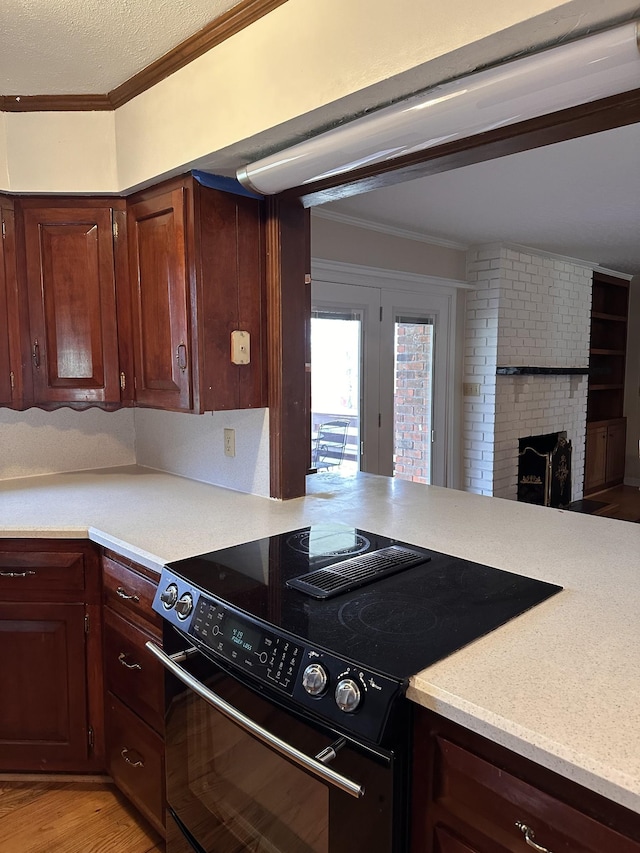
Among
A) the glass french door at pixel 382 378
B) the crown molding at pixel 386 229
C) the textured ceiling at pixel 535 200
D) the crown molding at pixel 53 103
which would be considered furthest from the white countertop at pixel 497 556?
the crown molding at pixel 386 229

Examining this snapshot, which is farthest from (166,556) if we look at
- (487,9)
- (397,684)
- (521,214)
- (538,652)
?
(521,214)

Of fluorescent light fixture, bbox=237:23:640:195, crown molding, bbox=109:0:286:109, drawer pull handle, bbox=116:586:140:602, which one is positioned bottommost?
drawer pull handle, bbox=116:586:140:602

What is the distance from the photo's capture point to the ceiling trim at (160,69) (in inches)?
62.1

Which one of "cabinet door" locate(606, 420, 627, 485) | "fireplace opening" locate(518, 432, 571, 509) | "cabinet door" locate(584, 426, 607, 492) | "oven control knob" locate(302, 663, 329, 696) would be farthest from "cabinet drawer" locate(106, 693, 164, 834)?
"cabinet door" locate(606, 420, 627, 485)

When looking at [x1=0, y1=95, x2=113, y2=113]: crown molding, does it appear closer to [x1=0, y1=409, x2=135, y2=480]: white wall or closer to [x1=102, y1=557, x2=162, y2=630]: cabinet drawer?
[x1=0, y1=409, x2=135, y2=480]: white wall

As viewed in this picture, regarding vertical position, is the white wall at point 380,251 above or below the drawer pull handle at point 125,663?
above

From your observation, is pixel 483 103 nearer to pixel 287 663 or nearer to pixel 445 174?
pixel 287 663

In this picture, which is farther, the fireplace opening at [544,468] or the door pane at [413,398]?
the fireplace opening at [544,468]

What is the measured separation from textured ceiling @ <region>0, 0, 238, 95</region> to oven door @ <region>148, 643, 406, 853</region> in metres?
1.67

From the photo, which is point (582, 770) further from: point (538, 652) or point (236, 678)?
point (236, 678)

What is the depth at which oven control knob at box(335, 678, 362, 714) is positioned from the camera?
3.30 feet

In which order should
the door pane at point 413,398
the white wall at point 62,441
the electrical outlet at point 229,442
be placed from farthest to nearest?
the door pane at point 413,398 → the white wall at point 62,441 → the electrical outlet at point 229,442

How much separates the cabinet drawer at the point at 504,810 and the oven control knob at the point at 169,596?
727 mm

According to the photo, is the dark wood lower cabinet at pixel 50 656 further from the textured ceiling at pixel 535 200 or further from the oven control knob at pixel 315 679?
the textured ceiling at pixel 535 200
